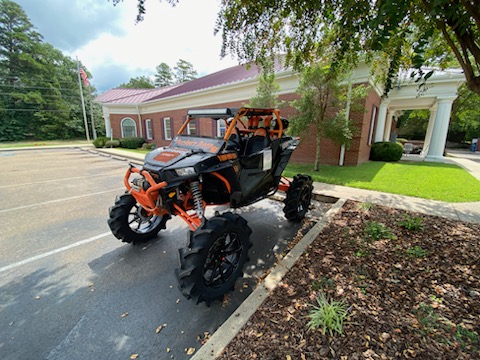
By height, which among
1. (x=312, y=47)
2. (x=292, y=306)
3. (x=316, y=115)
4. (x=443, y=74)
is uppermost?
(x=443, y=74)

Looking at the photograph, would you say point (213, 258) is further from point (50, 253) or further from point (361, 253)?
point (50, 253)

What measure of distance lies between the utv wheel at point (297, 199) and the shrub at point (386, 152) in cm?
1062

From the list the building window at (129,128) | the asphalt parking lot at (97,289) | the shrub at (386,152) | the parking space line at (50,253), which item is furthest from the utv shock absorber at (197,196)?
the building window at (129,128)

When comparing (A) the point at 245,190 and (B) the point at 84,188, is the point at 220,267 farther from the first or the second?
(B) the point at 84,188

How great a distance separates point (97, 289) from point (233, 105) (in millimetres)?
12762

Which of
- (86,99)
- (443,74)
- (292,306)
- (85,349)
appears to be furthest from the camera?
(86,99)

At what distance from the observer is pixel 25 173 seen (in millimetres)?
9734

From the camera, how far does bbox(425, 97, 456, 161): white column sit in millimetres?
12344

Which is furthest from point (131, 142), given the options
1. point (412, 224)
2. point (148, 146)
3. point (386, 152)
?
point (412, 224)

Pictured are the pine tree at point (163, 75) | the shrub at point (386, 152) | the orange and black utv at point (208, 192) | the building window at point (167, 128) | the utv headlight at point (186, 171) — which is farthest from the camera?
the pine tree at point (163, 75)

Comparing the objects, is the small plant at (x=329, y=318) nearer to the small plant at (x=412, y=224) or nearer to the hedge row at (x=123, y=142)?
the small plant at (x=412, y=224)

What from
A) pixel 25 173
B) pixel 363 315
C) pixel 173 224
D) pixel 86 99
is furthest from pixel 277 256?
pixel 86 99

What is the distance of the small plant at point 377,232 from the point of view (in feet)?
11.4

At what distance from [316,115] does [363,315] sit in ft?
25.7
